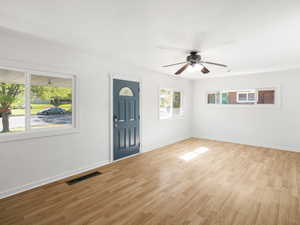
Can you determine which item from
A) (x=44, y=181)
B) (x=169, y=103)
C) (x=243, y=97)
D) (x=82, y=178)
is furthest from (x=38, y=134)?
(x=243, y=97)

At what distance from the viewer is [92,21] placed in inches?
86.0

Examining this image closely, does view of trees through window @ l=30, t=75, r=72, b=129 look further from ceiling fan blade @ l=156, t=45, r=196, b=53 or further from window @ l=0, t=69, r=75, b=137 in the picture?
ceiling fan blade @ l=156, t=45, r=196, b=53

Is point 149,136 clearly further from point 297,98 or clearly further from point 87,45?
point 297,98

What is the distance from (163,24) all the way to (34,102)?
2484 millimetres

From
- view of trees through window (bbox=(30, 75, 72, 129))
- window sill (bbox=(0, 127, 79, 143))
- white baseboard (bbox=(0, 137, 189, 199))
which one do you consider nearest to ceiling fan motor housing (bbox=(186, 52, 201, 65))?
view of trees through window (bbox=(30, 75, 72, 129))

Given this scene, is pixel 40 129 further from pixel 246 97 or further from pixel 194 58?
pixel 246 97

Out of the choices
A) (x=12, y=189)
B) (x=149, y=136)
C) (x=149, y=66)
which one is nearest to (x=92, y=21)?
(x=149, y=66)

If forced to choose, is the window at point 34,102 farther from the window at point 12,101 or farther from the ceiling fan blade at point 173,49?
the ceiling fan blade at point 173,49

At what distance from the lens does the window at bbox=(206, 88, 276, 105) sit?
5254mm

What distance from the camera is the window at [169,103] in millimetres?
5539

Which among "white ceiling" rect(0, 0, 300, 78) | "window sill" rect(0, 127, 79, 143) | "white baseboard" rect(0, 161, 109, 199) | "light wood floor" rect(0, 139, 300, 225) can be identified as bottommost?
"light wood floor" rect(0, 139, 300, 225)

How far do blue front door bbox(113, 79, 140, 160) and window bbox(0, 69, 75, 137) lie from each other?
1071 mm

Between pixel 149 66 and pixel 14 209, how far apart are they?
3.92 metres

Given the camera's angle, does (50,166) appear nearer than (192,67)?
Yes
